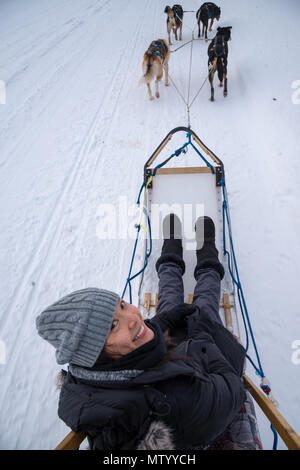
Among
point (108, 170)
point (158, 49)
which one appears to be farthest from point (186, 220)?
point (158, 49)

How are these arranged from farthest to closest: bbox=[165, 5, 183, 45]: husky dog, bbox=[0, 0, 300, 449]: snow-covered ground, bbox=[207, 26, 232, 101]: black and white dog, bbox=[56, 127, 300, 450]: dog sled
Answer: bbox=[165, 5, 183, 45]: husky dog → bbox=[207, 26, 232, 101]: black and white dog → bbox=[56, 127, 300, 450]: dog sled → bbox=[0, 0, 300, 449]: snow-covered ground

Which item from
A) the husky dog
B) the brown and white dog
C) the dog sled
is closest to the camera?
the dog sled

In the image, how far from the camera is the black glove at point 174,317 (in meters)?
1.37

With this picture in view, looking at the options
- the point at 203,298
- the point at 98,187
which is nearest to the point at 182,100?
the point at 98,187

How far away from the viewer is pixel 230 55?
5.28 metres

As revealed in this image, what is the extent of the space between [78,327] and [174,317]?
0.70m

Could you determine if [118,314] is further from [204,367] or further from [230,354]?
[230,354]

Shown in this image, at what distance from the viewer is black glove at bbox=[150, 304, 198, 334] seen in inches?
53.9

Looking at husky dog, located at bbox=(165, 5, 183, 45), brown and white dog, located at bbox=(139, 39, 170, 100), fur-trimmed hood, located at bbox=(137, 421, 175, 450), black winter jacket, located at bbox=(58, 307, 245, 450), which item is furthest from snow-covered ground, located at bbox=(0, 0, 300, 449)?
fur-trimmed hood, located at bbox=(137, 421, 175, 450)

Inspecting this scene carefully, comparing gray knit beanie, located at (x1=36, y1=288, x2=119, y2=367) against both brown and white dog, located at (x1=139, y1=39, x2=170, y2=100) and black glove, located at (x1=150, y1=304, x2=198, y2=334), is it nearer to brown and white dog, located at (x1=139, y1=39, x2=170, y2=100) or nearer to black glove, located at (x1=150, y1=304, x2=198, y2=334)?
black glove, located at (x1=150, y1=304, x2=198, y2=334)

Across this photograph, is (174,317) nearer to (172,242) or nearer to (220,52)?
(172,242)

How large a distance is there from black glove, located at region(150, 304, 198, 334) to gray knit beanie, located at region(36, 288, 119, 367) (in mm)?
545

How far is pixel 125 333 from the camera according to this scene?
911mm
